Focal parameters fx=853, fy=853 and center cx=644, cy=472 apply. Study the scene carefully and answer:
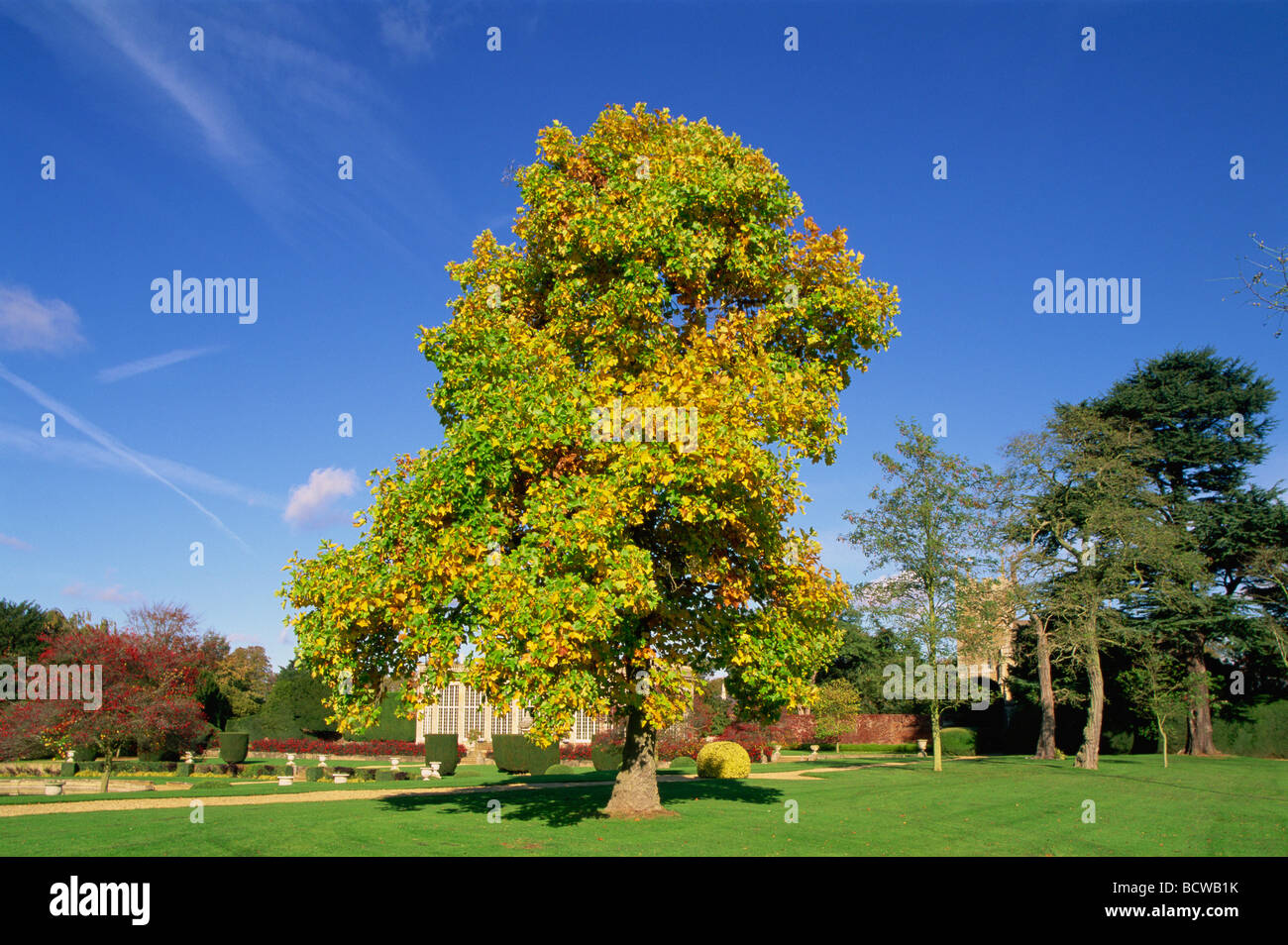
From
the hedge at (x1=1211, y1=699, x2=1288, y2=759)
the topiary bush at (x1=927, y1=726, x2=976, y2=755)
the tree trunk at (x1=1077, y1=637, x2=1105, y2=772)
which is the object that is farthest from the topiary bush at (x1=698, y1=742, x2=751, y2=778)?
the hedge at (x1=1211, y1=699, x2=1288, y2=759)

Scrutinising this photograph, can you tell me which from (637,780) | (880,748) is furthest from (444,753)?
(880,748)

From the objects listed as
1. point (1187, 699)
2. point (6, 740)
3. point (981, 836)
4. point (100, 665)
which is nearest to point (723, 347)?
point (981, 836)

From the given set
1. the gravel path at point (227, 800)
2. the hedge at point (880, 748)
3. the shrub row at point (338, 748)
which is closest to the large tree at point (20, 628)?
the shrub row at point (338, 748)

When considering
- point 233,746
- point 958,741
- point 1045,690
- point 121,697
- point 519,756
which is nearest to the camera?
point 121,697

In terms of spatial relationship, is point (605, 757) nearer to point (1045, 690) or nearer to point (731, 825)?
point (1045, 690)

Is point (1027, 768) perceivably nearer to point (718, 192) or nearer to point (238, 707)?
point (718, 192)

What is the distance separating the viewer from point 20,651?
163 feet

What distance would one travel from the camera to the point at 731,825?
53.2 ft

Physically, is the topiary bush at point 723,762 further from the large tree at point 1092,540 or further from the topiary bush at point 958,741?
the topiary bush at point 958,741

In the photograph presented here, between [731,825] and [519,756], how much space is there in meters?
22.9

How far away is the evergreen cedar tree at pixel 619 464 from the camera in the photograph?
13906 millimetres

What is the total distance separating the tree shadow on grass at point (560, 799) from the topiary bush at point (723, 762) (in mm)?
2605
